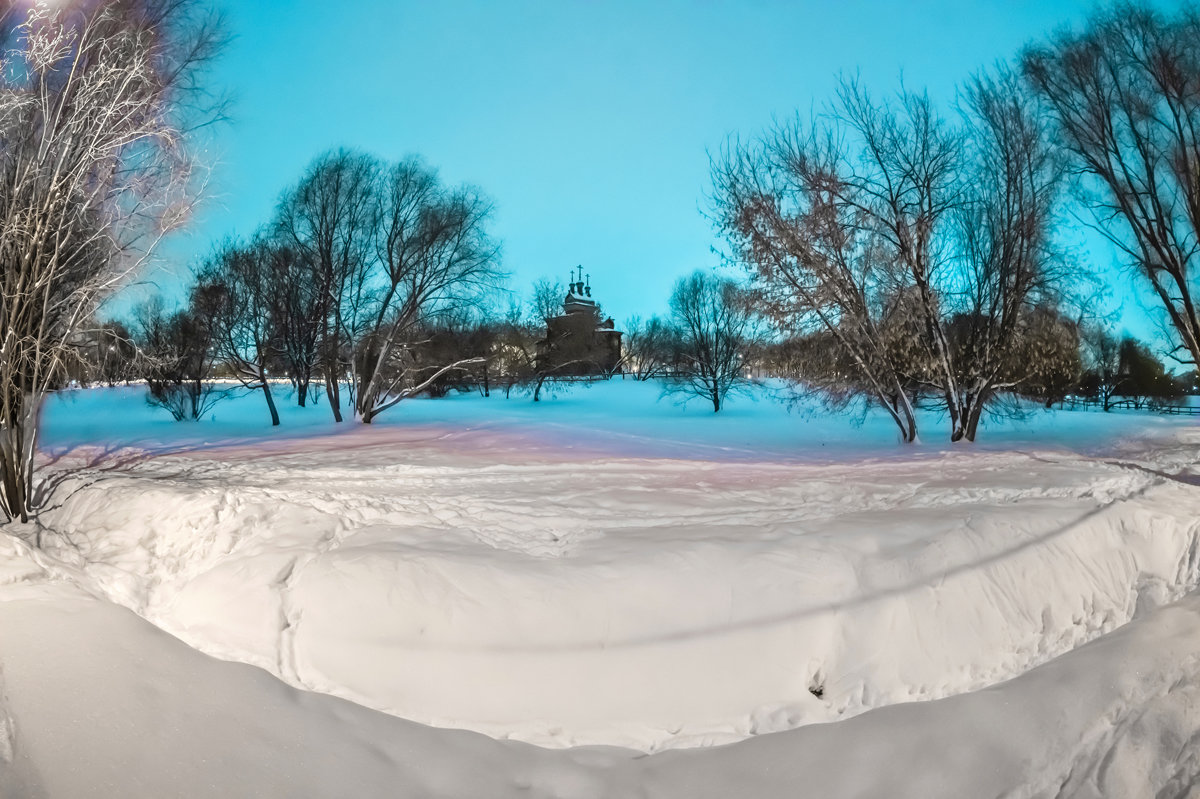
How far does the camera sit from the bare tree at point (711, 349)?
101 feet

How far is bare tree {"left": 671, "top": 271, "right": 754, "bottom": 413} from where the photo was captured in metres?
30.8

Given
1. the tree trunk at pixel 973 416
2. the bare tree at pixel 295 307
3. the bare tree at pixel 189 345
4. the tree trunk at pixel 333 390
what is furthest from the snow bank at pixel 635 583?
the bare tree at pixel 189 345

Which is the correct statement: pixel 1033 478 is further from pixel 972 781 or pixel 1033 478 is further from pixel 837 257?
pixel 837 257

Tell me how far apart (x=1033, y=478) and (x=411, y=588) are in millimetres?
8479

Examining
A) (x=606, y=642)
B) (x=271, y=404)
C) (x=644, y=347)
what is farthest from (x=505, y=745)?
(x=644, y=347)

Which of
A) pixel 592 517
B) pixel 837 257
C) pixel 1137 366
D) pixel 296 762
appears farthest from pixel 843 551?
pixel 1137 366

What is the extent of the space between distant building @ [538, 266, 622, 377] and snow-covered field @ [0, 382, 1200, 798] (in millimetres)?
26633

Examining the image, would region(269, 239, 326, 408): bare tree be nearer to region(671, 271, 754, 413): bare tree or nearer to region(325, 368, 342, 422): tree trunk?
region(325, 368, 342, 422): tree trunk

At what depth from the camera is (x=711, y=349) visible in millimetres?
31594

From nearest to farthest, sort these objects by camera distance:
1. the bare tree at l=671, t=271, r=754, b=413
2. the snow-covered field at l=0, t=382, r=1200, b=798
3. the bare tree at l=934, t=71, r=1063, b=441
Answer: the snow-covered field at l=0, t=382, r=1200, b=798 → the bare tree at l=934, t=71, r=1063, b=441 → the bare tree at l=671, t=271, r=754, b=413

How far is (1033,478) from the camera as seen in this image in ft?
27.8

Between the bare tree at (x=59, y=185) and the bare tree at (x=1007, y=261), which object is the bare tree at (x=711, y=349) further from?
the bare tree at (x=59, y=185)

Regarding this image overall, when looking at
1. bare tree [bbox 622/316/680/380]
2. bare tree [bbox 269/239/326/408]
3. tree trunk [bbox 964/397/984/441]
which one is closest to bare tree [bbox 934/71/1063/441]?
tree trunk [bbox 964/397/984/441]

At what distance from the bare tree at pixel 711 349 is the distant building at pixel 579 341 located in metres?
6.66
